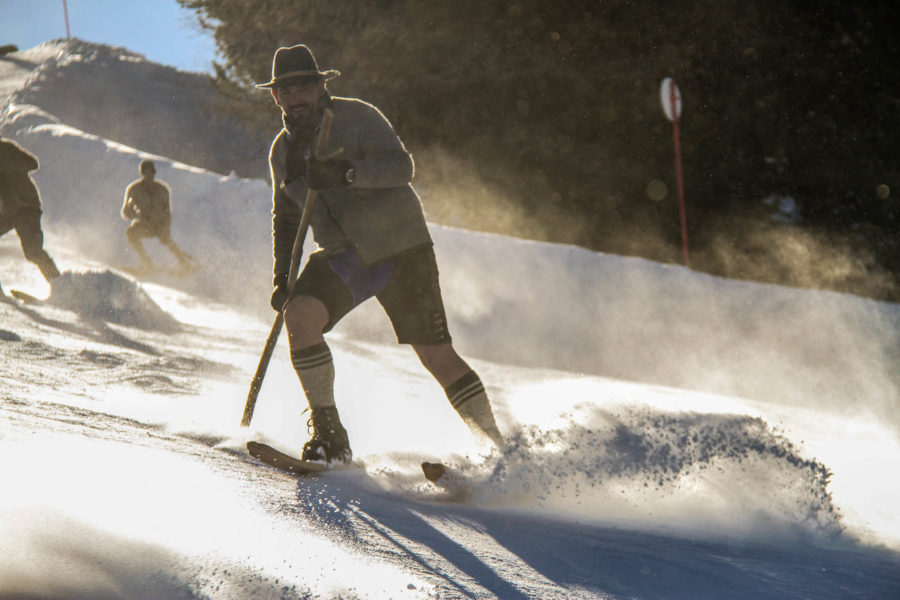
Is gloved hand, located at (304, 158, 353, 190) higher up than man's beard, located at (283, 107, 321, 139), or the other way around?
man's beard, located at (283, 107, 321, 139)

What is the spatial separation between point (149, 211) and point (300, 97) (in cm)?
854

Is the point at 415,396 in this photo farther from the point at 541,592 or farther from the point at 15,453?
the point at 541,592

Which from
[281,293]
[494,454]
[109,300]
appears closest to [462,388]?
[494,454]

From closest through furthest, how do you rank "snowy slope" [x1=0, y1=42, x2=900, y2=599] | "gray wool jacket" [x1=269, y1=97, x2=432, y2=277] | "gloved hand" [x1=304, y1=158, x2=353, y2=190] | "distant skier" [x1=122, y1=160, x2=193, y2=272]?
"snowy slope" [x1=0, y1=42, x2=900, y2=599], "gloved hand" [x1=304, y1=158, x2=353, y2=190], "gray wool jacket" [x1=269, y1=97, x2=432, y2=277], "distant skier" [x1=122, y1=160, x2=193, y2=272]

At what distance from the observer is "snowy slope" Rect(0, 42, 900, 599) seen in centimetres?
250

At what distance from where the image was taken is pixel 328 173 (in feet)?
12.4

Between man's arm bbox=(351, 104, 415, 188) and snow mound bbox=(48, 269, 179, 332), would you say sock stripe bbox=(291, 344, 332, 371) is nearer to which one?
man's arm bbox=(351, 104, 415, 188)

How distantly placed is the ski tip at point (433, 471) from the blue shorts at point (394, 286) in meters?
0.55

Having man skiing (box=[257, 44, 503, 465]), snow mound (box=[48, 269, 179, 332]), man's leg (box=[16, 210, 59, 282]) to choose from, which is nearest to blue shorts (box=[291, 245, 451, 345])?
man skiing (box=[257, 44, 503, 465])

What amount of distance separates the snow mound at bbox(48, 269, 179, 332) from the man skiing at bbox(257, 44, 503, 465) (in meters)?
4.83

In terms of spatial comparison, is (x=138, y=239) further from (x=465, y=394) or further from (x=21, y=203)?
(x=465, y=394)

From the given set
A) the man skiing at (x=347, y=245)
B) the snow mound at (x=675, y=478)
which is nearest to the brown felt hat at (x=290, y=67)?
the man skiing at (x=347, y=245)

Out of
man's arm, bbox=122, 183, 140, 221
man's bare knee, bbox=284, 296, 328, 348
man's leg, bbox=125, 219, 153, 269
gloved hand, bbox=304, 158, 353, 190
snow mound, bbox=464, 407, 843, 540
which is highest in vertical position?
man's arm, bbox=122, 183, 140, 221

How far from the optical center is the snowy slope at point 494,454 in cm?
250
